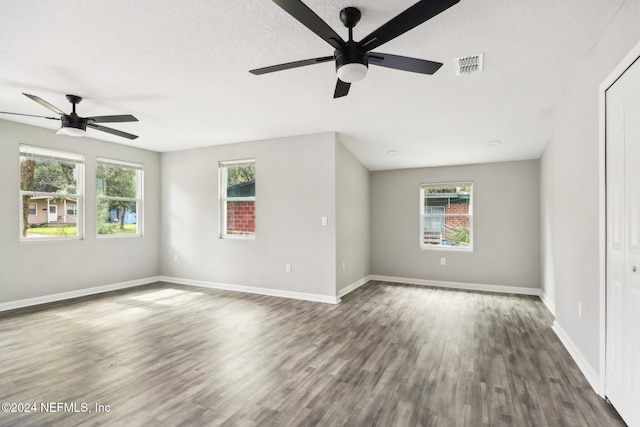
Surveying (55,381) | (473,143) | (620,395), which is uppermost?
(473,143)

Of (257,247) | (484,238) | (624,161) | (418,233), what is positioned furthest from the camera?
(418,233)

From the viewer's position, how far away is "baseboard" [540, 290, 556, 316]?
4.21 metres

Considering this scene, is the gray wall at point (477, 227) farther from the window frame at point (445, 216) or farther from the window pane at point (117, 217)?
the window pane at point (117, 217)

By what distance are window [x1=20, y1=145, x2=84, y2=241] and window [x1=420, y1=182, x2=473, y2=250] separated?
20.3 ft

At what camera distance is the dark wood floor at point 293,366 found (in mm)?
2020

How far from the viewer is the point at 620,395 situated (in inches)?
77.2

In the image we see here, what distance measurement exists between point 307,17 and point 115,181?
5.45 metres

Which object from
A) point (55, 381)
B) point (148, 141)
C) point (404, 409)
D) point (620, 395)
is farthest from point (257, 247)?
point (620, 395)

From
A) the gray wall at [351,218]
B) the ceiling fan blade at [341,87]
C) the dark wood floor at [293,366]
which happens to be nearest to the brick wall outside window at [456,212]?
the gray wall at [351,218]

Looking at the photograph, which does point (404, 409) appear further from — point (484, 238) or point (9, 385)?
→ point (484, 238)

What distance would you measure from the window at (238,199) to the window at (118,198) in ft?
5.70

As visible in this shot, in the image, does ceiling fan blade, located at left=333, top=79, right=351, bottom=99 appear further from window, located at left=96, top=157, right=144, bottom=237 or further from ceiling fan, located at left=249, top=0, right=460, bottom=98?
window, located at left=96, top=157, right=144, bottom=237

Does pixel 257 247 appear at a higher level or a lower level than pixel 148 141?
lower

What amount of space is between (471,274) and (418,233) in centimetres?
121
